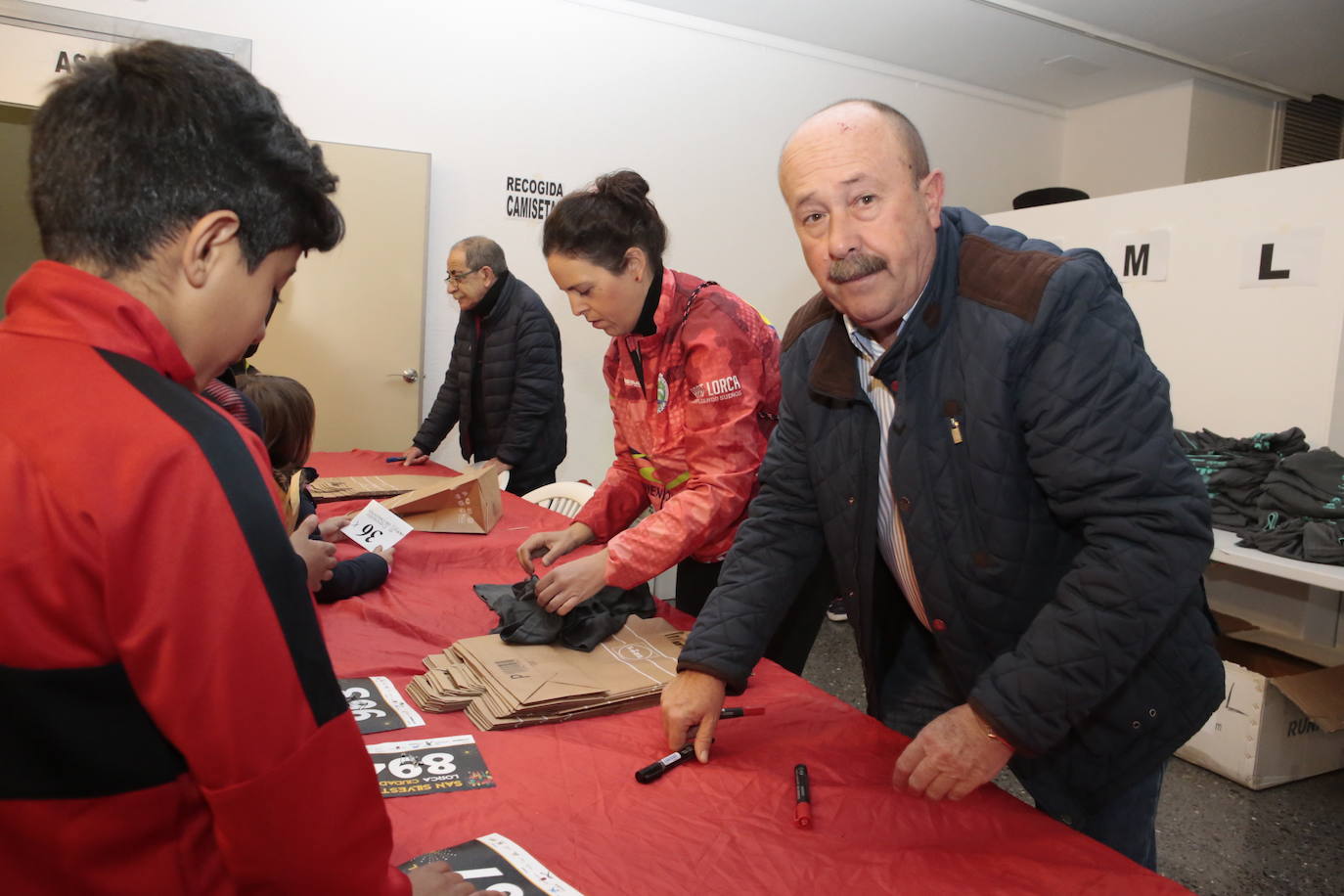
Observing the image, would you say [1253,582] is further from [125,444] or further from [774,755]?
[125,444]

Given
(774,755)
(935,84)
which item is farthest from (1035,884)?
(935,84)

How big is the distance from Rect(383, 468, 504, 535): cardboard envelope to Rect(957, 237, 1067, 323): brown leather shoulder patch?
150 cm

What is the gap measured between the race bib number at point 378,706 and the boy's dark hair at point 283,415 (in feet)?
2.73

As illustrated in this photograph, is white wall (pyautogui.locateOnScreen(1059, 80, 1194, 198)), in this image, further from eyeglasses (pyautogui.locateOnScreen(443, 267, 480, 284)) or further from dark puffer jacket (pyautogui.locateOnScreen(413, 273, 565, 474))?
eyeglasses (pyautogui.locateOnScreen(443, 267, 480, 284))

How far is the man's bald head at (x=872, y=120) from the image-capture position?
120 cm

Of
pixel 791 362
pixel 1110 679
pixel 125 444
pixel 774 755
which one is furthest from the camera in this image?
pixel 791 362

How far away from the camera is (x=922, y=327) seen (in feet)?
3.88

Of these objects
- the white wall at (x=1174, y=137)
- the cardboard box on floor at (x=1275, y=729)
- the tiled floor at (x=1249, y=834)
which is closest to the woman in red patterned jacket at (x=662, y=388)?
the tiled floor at (x=1249, y=834)

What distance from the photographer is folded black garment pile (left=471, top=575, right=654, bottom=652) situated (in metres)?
1.49

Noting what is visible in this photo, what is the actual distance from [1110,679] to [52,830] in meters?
1.01

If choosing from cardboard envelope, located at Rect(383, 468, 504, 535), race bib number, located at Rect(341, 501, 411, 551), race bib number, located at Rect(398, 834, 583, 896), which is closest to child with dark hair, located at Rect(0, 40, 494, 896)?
race bib number, located at Rect(398, 834, 583, 896)

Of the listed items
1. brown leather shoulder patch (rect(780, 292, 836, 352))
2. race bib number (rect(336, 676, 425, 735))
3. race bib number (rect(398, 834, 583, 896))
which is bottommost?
race bib number (rect(398, 834, 583, 896))

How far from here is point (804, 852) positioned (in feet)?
3.16

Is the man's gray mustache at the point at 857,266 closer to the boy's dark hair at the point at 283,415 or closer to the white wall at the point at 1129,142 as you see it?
the boy's dark hair at the point at 283,415
